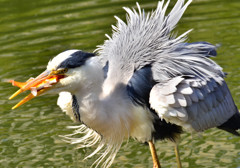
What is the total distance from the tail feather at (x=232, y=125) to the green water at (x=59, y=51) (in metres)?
0.27

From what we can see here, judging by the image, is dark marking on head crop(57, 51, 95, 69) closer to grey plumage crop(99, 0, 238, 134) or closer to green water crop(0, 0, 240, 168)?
grey plumage crop(99, 0, 238, 134)

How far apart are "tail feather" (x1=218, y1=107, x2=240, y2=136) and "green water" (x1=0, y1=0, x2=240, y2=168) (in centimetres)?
27

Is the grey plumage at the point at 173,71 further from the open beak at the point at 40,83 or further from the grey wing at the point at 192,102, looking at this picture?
the open beak at the point at 40,83

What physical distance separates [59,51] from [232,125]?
14.5ft

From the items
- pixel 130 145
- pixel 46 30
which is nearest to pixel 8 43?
pixel 46 30

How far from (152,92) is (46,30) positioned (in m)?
6.15

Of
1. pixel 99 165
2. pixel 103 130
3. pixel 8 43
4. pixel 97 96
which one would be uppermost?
pixel 8 43

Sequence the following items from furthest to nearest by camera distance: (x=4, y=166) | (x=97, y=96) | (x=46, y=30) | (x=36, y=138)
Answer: (x=46, y=30)
(x=36, y=138)
(x=4, y=166)
(x=97, y=96)

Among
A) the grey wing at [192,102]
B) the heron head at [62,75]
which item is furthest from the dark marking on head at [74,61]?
the grey wing at [192,102]

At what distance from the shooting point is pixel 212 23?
998cm

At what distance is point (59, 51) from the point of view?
31.4 feet

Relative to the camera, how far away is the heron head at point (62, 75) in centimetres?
482

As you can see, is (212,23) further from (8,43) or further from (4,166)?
(4,166)

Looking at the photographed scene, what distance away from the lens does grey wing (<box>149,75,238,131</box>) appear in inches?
198
